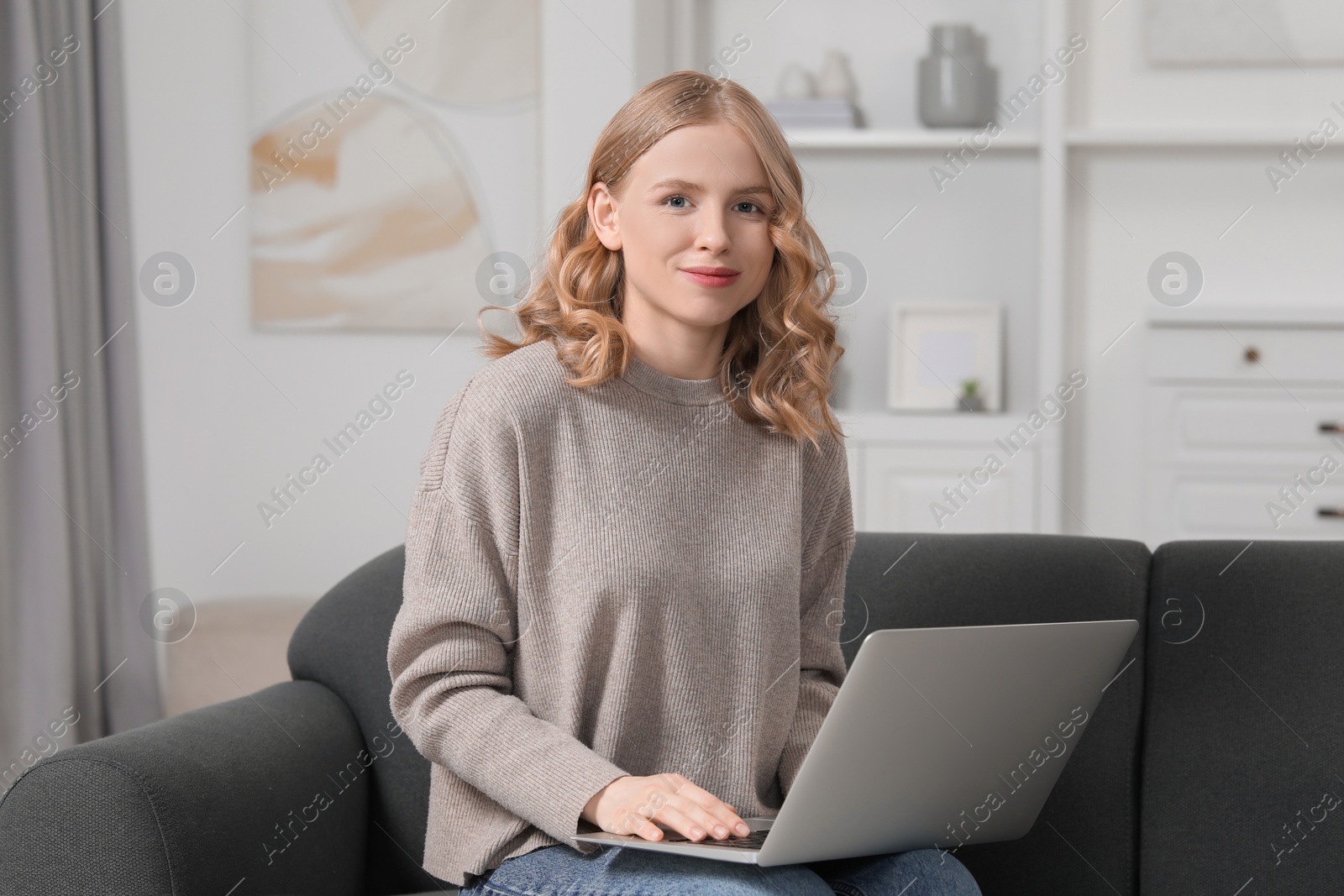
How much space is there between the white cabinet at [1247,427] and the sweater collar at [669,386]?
2209mm

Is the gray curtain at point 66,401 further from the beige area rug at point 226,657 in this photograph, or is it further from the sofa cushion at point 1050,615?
the sofa cushion at point 1050,615

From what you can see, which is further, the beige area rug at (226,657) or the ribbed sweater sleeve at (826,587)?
the beige area rug at (226,657)

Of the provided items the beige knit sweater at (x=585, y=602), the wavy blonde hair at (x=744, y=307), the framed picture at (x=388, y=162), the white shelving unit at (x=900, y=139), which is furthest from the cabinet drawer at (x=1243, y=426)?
the beige knit sweater at (x=585, y=602)

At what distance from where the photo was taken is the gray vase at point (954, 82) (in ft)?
10.2

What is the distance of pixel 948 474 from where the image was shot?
9.96 feet

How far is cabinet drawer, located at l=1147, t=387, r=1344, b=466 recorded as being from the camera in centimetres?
301

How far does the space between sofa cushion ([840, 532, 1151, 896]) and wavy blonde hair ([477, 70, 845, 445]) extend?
323mm

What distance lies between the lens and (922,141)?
10.2 ft

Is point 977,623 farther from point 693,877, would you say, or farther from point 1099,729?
point 693,877

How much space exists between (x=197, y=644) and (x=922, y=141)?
2113mm

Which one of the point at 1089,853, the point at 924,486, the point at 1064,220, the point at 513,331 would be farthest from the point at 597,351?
the point at 1064,220

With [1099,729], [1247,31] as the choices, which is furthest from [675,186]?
[1247,31]

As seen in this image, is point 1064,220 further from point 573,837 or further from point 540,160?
point 573,837

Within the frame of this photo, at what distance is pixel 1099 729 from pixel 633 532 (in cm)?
65
